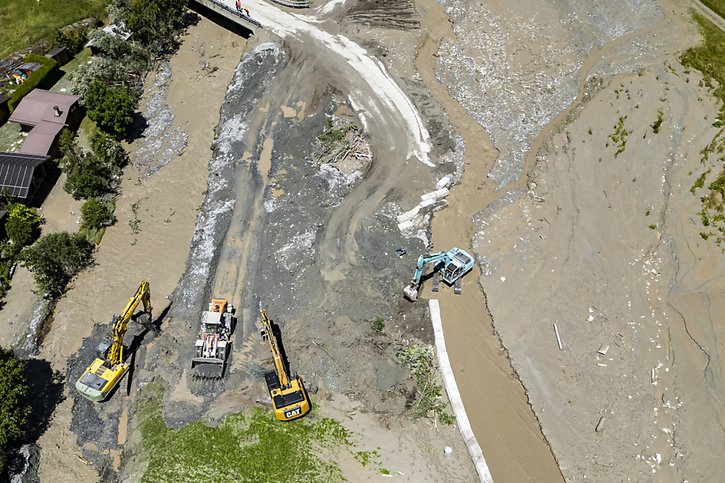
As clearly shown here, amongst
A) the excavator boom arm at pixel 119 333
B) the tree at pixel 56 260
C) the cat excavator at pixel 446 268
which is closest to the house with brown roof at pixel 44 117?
the tree at pixel 56 260

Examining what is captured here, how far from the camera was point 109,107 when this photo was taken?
4225 cm

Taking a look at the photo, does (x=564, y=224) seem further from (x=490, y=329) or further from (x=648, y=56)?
(x=648, y=56)

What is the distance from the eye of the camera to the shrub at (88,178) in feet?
129

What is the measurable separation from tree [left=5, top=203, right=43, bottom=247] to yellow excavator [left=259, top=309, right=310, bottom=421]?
19495mm

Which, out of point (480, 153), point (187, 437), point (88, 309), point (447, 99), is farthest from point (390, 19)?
point (187, 437)

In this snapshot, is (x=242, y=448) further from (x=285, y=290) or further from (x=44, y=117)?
(x=44, y=117)

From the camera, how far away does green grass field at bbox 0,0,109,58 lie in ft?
178

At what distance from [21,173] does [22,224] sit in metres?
4.22

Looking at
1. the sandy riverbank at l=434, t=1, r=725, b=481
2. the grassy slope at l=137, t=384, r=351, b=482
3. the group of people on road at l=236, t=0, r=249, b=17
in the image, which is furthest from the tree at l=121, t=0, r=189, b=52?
the grassy slope at l=137, t=384, r=351, b=482

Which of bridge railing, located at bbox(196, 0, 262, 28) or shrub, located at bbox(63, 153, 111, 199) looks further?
bridge railing, located at bbox(196, 0, 262, 28)

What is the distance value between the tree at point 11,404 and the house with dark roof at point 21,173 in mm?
14993

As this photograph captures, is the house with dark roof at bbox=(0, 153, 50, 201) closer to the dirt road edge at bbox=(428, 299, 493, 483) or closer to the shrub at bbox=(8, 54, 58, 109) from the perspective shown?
the shrub at bbox=(8, 54, 58, 109)

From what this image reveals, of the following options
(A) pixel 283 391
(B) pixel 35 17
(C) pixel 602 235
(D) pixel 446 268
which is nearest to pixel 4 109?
(B) pixel 35 17

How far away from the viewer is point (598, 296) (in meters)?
35.1
